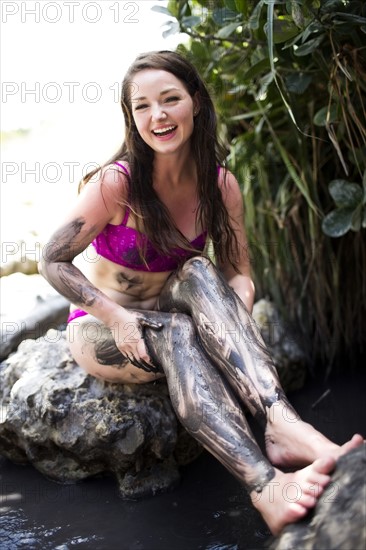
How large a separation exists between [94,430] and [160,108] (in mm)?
920

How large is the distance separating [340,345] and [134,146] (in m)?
1.40

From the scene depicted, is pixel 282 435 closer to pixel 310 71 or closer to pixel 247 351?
pixel 247 351

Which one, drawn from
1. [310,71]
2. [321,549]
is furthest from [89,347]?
[310,71]

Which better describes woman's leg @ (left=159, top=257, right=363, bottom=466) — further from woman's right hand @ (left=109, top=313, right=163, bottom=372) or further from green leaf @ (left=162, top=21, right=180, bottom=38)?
green leaf @ (left=162, top=21, right=180, bottom=38)

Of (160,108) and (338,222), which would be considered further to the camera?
(338,222)

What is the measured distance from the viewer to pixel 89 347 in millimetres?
2039

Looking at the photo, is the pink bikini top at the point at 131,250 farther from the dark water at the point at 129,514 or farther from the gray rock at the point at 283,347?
the gray rock at the point at 283,347

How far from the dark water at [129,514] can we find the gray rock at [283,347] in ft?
1.52

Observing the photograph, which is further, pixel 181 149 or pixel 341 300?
pixel 341 300

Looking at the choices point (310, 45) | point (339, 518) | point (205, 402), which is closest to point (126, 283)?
point (205, 402)

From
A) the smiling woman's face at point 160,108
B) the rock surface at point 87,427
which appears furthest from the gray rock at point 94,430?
the smiling woman's face at point 160,108

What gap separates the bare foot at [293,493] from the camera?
4.75 feet

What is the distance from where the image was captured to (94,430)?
6.61ft

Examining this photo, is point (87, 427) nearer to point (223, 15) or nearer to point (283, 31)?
point (283, 31)
